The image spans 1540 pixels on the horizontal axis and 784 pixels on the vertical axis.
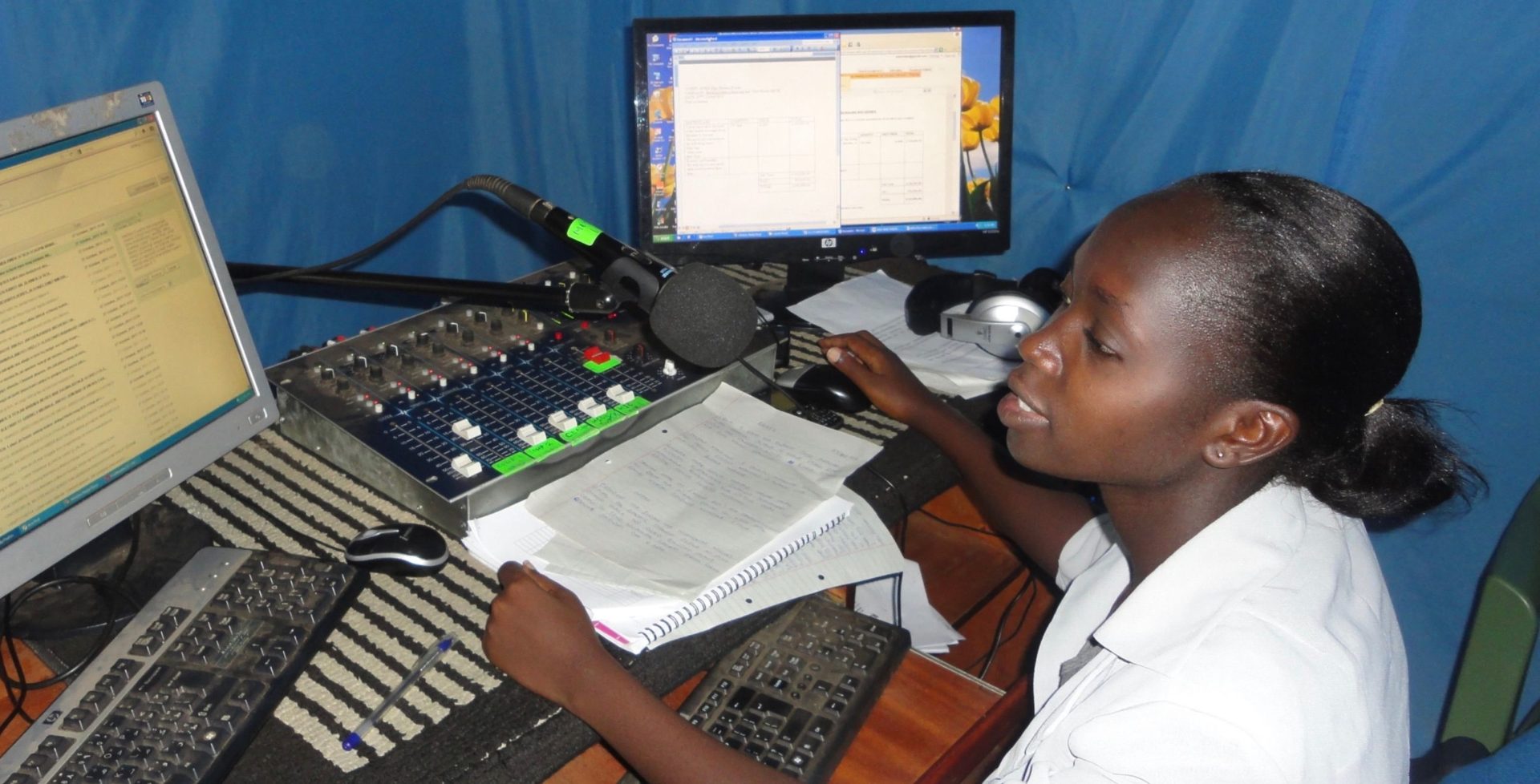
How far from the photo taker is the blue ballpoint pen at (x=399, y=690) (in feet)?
2.69

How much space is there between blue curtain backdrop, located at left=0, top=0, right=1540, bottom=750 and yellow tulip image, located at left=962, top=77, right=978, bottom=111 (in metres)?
0.19

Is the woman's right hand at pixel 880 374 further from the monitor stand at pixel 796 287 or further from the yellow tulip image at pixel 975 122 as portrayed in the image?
the yellow tulip image at pixel 975 122

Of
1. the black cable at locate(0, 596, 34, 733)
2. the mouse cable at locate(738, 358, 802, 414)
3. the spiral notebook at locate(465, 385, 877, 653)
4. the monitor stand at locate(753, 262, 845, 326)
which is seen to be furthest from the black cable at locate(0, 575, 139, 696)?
the monitor stand at locate(753, 262, 845, 326)

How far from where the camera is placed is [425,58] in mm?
1934

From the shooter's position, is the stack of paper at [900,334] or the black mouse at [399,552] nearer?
the black mouse at [399,552]

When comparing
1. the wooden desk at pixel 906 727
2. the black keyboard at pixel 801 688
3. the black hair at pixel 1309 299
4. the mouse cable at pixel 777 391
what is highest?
the black hair at pixel 1309 299

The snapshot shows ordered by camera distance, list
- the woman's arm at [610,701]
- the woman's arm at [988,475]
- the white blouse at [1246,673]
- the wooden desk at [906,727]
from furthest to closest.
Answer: the woman's arm at [988,475]
the wooden desk at [906,727]
the woman's arm at [610,701]
the white blouse at [1246,673]

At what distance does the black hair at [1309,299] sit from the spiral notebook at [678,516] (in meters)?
0.42

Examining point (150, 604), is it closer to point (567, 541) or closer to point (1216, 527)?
point (567, 541)

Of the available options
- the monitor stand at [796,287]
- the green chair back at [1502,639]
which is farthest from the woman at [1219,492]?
the monitor stand at [796,287]

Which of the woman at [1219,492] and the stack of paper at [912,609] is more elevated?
the woman at [1219,492]

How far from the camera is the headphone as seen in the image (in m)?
1.46

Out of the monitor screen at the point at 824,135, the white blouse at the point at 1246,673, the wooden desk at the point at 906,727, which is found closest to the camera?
the white blouse at the point at 1246,673

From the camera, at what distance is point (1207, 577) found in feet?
2.80
